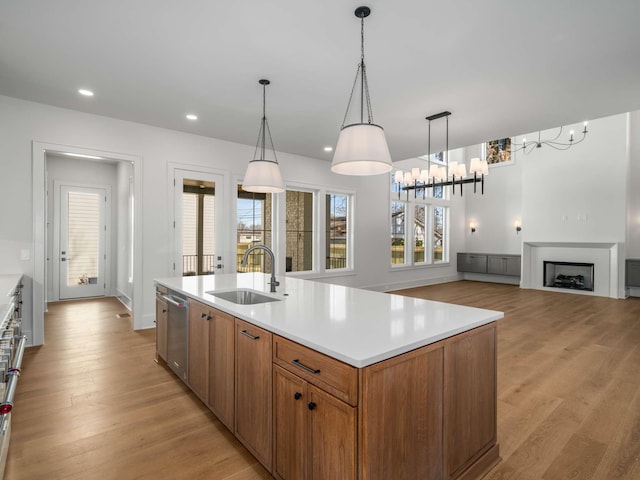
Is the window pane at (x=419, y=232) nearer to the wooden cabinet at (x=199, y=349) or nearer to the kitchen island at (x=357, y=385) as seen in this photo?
the kitchen island at (x=357, y=385)

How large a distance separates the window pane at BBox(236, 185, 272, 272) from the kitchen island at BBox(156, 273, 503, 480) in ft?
11.7

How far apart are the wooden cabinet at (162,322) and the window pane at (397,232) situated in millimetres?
6210

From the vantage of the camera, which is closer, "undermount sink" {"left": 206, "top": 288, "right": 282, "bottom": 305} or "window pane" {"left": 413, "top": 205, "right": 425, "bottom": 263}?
"undermount sink" {"left": 206, "top": 288, "right": 282, "bottom": 305}

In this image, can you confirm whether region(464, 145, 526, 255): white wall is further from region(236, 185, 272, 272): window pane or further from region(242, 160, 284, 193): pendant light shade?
region(242, 160, 284, 193): pendant light shade

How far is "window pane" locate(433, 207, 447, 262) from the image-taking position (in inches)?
383

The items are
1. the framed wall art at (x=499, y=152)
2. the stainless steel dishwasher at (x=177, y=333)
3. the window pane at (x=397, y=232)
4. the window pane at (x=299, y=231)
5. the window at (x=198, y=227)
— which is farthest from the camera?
the framed wall art at (x=499, y=152)

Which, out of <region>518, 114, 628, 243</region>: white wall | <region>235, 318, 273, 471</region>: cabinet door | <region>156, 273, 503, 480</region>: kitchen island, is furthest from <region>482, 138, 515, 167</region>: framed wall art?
<region>235, 318, 273, 471</region>: cabinet door

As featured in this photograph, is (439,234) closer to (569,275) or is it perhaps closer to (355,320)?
(569,275)

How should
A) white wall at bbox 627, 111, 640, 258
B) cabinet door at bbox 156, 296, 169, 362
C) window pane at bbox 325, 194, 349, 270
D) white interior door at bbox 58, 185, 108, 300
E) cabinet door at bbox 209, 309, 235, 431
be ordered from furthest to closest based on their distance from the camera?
white wall at bbox 627, 111, 640, 258
window pane at bbox 325, 194, 349, 270
white interior door at bbox 58, 185, 108, 300
cabinet door at bbox 156, 296, 169, 362
cabinet door at bbox 209, 309, 235, 431

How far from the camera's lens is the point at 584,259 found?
7.82m

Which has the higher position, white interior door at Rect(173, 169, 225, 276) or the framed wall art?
the framed wall art

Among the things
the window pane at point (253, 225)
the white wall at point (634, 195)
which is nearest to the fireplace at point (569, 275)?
the white wall at point (634, 195)

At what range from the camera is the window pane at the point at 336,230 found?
23.5 ft

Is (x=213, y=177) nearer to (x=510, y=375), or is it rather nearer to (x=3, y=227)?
(x=3, y=227)
